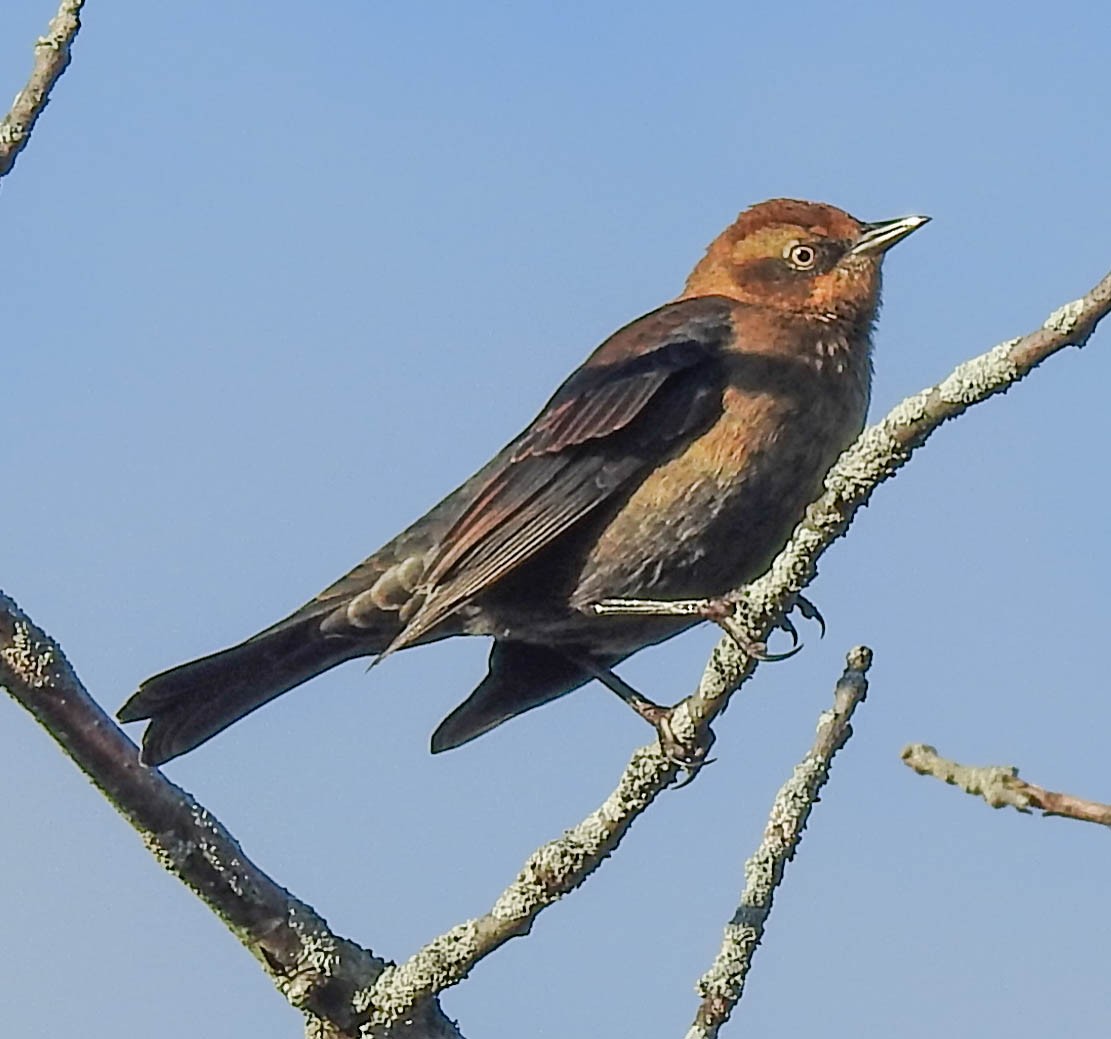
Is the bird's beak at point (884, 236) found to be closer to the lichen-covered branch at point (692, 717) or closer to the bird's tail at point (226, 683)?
the bird's tail at point (226, 683)

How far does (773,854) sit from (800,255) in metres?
3.44

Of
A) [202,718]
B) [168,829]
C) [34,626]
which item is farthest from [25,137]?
[202,718]

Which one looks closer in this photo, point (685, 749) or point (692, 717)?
point (685, 749)

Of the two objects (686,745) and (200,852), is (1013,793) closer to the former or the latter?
(686,745)

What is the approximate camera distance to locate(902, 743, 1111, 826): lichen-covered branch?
1928mm

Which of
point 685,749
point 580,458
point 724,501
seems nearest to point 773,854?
point 685,749

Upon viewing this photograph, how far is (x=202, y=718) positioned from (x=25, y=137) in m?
2.62

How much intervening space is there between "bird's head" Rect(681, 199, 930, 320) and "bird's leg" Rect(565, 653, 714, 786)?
1374mm

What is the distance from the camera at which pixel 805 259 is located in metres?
6.77

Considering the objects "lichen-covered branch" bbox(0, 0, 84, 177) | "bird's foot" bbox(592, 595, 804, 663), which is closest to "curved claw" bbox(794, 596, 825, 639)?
"bird's foot" bbox(592, 595, 804, 663)

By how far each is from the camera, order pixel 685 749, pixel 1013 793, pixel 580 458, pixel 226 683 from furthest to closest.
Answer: pixel 580 458, pixel 226 683, pixel 685 749, pixel 1013 793

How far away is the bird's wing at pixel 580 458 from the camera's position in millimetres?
6031

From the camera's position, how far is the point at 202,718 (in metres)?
5.79

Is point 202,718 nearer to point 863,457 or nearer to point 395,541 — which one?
point 395,541
